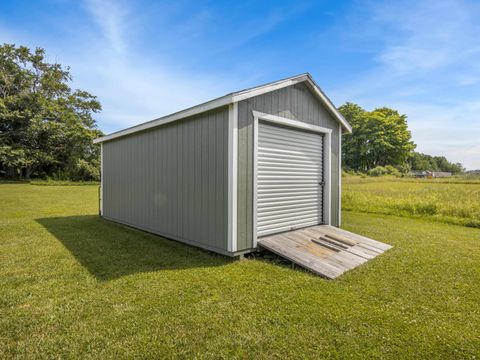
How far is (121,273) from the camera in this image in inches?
136

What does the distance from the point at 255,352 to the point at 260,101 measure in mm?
3585

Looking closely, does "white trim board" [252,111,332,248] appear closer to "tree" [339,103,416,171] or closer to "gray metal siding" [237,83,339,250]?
"gray metal siding" [237,83,339,250]

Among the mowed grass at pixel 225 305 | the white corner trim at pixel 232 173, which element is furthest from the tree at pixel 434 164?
the white corner trim at pixel 232 173

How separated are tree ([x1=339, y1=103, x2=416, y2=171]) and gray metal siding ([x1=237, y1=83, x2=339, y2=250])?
4078 cm

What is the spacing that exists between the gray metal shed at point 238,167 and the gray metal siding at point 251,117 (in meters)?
0.02

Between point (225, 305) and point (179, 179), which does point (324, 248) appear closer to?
point (225, 305)

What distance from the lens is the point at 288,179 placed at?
16.5 feet

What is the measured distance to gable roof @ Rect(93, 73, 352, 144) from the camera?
3.87m

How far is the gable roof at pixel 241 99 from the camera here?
12.7ft

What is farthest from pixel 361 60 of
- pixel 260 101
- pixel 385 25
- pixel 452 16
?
pixel 260 101

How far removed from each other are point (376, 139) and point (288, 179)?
41986 millimetres

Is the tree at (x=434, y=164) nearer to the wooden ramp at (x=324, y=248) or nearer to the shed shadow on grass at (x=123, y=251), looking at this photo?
the wooden ramp at (x=324, y=248)


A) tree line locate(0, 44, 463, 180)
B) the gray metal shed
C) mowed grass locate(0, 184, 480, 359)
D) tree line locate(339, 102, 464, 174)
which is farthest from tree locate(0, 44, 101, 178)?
tree line locate(339, 102, 464, 174)

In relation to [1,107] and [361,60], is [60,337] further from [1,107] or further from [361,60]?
[1,107]
